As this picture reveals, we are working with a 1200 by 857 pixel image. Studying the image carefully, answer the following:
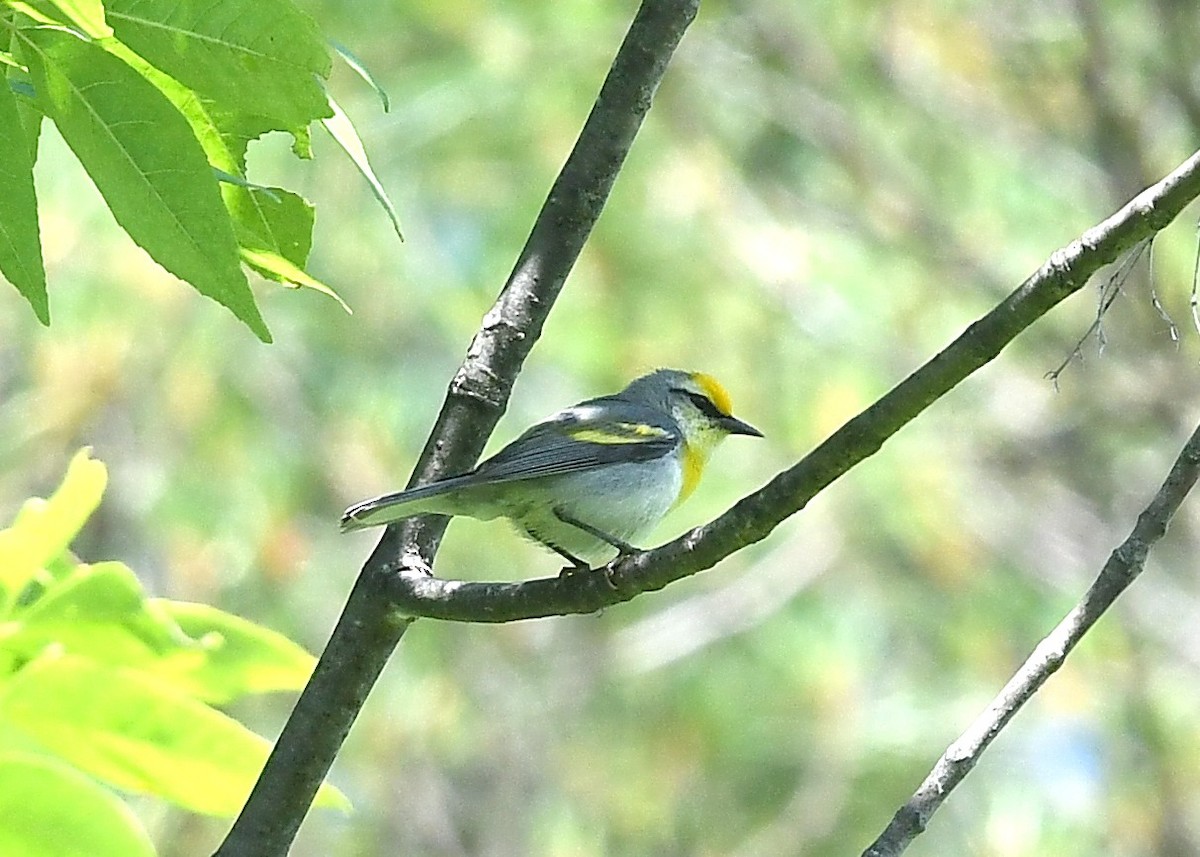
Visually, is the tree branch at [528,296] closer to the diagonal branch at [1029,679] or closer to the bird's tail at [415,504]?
the bird's tail at [415,504]

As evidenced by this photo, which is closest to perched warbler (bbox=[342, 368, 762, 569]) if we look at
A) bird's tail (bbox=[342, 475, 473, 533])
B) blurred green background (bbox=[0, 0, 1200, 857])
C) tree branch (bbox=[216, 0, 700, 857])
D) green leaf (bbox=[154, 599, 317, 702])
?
bird's tail (bbox=[342, 475, 473, 533])

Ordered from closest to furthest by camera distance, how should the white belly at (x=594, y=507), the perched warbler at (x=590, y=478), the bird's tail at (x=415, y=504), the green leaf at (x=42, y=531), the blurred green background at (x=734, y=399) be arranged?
the green leaf at (x=42, y=531), the bird's tail at (x=415, y=504), the perched warbler at (x=590, y=478), the white belly at (x=594, y=507), the blurred green background at (x=734, y=399)

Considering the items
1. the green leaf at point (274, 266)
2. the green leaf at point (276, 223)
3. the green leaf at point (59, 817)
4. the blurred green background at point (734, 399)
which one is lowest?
the green leaf at point (59, 817)

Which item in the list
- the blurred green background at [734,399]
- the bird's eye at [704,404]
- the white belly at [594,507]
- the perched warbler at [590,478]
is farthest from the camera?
the blurred green background at [734,399]

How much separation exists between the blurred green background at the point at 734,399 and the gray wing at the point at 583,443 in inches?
83.7

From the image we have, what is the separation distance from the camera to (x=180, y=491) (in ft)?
16.9

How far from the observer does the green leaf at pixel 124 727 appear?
122cm

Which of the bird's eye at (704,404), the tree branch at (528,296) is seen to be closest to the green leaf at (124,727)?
the tree branch at (528,296)

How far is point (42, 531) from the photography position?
1.37m

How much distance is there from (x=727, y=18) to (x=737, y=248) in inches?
34.5

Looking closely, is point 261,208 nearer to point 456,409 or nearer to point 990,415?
point 456,409

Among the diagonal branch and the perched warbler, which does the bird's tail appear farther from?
the diagonal branch

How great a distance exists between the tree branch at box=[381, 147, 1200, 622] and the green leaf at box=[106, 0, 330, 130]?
0.48 metres

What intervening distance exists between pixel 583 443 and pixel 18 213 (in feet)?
5.53
